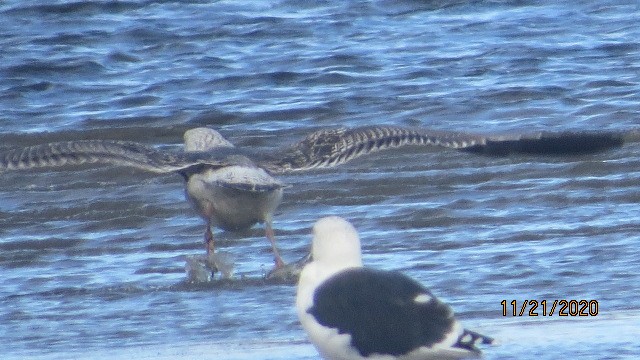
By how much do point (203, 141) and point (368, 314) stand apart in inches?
187

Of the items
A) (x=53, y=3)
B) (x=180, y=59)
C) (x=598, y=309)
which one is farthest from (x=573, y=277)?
(x=53, y=3)

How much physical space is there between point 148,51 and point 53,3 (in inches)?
83.3

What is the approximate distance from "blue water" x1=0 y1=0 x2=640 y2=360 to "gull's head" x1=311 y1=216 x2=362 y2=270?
2.85 ft

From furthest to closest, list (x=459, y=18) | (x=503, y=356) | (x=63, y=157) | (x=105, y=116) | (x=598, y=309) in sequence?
(x=459, y=18) < (x=105, y=116) < (x=63, y=157) < (x=598, y=309) < (x=503, y=356)

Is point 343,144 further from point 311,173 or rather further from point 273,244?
point 311,173

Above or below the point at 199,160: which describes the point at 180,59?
below

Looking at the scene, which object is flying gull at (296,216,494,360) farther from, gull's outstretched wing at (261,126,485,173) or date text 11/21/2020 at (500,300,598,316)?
gull's outstretched wing at (261,126,485,173)

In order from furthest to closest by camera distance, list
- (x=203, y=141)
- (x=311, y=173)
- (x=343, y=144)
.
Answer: (x=311, y=173) < (x=203, y=141) < (x=343, y=144)

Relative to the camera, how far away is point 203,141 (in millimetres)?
9062

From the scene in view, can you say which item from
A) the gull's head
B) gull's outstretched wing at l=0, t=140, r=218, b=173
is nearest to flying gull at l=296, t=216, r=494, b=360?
the gull's head

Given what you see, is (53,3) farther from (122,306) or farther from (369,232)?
(122,306)

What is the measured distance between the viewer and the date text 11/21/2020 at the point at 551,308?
5.93 m

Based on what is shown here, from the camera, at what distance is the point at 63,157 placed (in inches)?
317

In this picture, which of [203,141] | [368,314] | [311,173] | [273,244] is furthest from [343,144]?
[368,314]
